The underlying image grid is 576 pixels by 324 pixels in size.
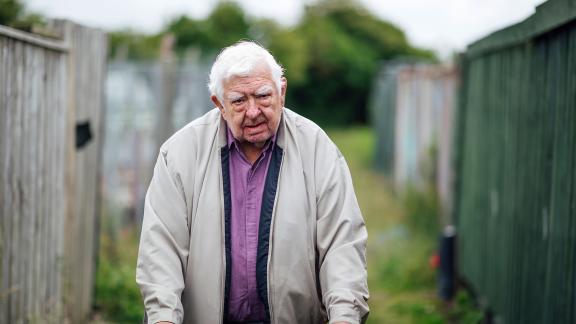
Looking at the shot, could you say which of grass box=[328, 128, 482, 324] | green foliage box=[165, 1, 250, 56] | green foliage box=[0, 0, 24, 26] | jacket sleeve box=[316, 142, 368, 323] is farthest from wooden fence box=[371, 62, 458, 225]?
green foliage box=[165, 1, 250, 56]

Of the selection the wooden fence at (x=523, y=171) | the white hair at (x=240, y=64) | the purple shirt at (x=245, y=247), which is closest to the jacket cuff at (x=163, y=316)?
the purple shirt at (x=245, y=247)

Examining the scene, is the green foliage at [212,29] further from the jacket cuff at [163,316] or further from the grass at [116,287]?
the jacket cuff at [163,316]

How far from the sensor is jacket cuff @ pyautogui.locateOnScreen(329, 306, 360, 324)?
10.0 ft

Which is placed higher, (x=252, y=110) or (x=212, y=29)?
(x=212, y=29)

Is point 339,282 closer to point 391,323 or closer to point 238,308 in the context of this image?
point 238,308

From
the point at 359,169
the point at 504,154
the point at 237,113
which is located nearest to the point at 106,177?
the point at 504,154

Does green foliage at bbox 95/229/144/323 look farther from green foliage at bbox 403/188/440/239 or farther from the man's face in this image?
green foliage at bbox 403/188/440/239

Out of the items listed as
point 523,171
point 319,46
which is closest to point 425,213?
point 523,171

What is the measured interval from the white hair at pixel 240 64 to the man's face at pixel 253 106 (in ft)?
0.07

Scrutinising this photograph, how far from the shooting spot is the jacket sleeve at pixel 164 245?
10.2 feet

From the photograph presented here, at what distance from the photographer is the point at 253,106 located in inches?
127

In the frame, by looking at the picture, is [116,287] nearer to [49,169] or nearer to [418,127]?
[49,169]

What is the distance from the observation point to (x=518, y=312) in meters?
4.98

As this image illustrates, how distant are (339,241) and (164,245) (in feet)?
2.30
